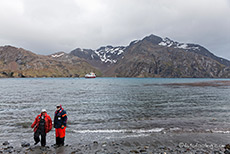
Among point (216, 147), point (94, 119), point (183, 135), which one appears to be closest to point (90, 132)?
point (94, 119)

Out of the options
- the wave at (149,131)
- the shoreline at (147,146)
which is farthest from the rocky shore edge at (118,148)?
the wave at (149,131)

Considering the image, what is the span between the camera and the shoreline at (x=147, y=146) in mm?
12375

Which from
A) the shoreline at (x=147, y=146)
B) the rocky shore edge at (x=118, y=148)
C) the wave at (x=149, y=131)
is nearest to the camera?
the rocky shore edge at (x=118, y=148)

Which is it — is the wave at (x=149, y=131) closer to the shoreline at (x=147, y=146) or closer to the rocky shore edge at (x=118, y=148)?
the shoreline at (x=147, y=146)

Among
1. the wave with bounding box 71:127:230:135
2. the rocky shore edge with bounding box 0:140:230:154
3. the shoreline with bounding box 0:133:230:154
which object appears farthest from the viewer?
the wave with bounding box 71:127:230:135

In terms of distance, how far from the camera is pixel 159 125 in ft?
64.6

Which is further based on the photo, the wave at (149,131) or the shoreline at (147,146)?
the wave at (149,131)

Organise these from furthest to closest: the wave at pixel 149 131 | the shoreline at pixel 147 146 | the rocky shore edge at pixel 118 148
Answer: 1. the wave at pixel 149 131
2. the shoreline at pixel 147 146
3. the rocky shore edge at pixel 118 148

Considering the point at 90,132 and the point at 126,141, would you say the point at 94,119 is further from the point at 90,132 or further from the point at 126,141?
the point at 126,141

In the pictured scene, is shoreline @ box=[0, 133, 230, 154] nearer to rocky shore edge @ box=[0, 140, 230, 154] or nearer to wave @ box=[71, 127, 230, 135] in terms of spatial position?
rocky shore edge @ box=[0, 140, 230, 154]

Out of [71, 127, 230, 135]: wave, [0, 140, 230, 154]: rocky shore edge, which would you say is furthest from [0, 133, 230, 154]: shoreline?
[71, 127, 230, 135]: wave

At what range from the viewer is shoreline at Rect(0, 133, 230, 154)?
12.4 meters

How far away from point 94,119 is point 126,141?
9209mm

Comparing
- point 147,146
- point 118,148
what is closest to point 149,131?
point 147,146
